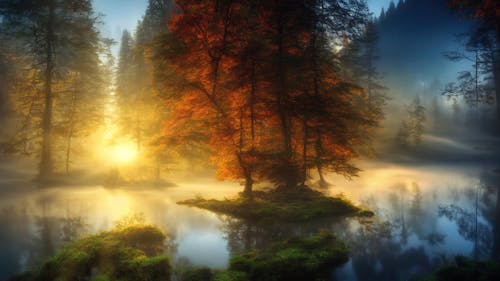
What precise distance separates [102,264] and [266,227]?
545 centimetres

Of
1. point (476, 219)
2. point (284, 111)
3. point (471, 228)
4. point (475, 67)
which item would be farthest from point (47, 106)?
point (475, 67)

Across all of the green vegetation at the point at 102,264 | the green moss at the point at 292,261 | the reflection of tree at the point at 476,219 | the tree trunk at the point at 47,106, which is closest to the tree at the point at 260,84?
the reflection of tree at the point at 476,219

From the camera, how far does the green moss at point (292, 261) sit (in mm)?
6590

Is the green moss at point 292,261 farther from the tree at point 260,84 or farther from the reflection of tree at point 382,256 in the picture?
the tree at point 260,84

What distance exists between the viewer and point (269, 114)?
15.3 meters

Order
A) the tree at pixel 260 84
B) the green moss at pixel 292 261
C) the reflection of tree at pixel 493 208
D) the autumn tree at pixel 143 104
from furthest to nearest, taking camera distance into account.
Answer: the autumn tree at pixel 143 104 → the tree at pixel 260 84 → the reflection of tree at pixel 493 208 → the green moss at pixel 292 261

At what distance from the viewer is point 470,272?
571 cm

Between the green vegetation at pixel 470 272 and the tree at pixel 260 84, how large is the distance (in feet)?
27.9

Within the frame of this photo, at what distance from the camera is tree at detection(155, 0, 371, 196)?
47.5 feet

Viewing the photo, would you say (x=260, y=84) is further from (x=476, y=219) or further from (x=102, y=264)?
(x=102, y=264)

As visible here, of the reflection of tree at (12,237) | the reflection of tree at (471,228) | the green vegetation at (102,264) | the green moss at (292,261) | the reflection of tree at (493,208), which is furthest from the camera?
the reflection of tree at (493,208)

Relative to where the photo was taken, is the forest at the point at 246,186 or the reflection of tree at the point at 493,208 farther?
the reflection of tree at the point at 493,208

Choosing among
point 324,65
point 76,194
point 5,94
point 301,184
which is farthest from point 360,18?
point 5,94

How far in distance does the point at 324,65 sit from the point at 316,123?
10.5ft
